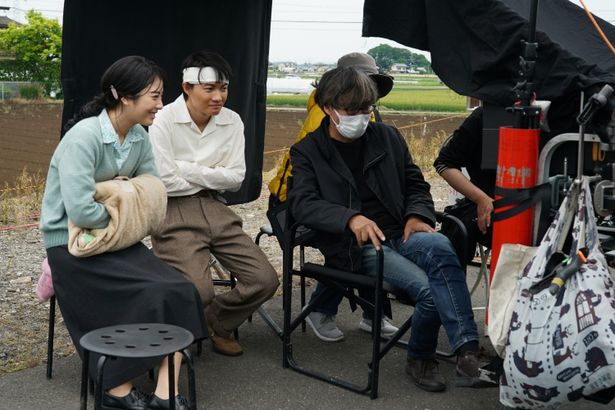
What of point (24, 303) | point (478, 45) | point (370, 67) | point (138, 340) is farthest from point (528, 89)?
point (24, 303)

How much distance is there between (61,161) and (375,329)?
158cm

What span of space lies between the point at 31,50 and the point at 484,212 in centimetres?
7213

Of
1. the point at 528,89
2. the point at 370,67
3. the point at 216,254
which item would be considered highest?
the point at 370,67

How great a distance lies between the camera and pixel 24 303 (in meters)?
5.28

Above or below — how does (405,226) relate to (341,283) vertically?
above

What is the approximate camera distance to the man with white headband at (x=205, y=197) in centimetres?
439

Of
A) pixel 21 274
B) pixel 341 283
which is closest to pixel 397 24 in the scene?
pixel 341 283

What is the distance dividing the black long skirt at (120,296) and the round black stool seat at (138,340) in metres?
0.31

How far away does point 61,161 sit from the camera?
3.69 meters

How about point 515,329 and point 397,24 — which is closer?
point 515,329

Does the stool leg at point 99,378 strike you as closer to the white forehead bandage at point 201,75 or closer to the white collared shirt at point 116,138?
the white collared shirt at point 116,138

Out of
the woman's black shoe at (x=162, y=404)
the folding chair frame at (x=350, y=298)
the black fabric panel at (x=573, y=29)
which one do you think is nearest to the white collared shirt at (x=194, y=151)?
the folding chair frame at (x=350, y=298)

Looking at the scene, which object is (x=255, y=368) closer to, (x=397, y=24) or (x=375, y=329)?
(x=375, y=329)

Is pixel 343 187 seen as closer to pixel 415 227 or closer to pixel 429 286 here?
pixel 415 227
